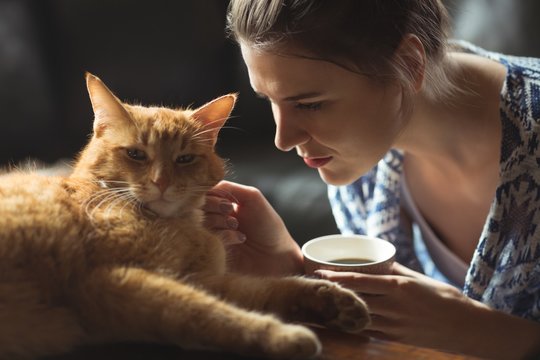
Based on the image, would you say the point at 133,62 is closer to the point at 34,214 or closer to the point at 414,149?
the point at 414,149

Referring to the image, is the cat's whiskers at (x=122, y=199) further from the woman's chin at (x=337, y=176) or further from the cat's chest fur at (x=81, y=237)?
the woman's chin at (x=337, y=176)

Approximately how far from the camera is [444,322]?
120cm

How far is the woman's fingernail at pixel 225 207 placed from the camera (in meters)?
1.10

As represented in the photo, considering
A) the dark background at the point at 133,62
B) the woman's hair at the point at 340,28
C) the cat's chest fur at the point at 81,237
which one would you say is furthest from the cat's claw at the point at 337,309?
the dark background at the point at 133,62

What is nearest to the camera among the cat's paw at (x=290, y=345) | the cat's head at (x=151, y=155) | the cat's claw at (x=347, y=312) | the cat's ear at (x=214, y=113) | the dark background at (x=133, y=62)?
the cat's paw at (x=290, y=345)

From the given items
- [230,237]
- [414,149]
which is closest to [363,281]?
[230,237]

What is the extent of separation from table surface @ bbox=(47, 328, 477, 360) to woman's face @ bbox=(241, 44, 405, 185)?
0.49 metres

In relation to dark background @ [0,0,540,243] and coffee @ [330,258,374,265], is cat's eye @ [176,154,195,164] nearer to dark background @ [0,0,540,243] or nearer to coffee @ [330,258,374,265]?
coffee @ [330,258,374,265]

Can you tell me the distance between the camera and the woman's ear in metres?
1.16

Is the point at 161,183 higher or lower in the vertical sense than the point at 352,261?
higher

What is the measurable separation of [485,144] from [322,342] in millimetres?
931

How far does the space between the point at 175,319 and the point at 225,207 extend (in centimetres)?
45

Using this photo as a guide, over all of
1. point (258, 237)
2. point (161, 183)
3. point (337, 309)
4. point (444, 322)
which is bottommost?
point (444, 322)

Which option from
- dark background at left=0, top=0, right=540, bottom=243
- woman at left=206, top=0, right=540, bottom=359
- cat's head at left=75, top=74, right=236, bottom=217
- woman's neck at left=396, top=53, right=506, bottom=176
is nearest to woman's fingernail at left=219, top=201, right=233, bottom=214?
woman at left=206, top=0, right=540, bottom=359
